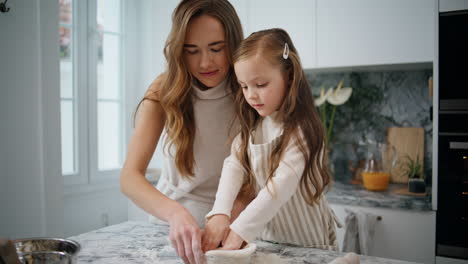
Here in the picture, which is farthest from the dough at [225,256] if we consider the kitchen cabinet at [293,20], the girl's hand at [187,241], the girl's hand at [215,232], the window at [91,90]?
the window at [91,90]

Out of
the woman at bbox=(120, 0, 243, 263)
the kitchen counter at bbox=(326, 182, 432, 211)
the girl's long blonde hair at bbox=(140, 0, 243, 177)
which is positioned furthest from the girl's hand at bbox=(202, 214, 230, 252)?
the kitchen counter at bbox=(326, 182, 432, 211)

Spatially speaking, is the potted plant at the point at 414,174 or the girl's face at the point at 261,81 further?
the potted plant at the point at 414,174

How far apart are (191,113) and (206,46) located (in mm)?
226

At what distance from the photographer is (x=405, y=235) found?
1.88 metres

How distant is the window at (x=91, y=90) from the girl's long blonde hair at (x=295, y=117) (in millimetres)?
1927

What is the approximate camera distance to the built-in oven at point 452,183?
1.79 meters

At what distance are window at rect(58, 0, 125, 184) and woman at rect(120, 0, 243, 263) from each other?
63.4 inches

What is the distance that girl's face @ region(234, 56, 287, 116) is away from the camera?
0.97 metres

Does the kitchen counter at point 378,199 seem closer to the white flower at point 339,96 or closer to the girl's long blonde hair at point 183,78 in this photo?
the white flower at point 339,96

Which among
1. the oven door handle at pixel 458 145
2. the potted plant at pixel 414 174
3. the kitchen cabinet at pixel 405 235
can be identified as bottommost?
the kitchen cabinet at pixel 405 235

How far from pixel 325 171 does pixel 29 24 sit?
168cm

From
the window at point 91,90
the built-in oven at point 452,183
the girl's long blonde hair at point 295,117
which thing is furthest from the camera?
the window at point 91,90

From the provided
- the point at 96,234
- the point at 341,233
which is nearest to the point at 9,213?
the point at 96,234

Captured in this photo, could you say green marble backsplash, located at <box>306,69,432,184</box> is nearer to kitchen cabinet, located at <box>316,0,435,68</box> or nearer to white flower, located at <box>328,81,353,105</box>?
white flower, located at <box>328,81,353,105</box>
